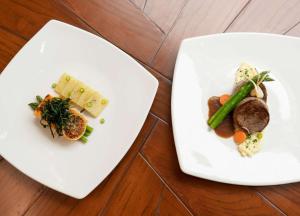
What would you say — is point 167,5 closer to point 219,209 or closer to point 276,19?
point 276,19

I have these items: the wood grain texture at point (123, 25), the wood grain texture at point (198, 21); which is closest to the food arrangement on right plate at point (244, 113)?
the wood grain texture at point (198, 21)

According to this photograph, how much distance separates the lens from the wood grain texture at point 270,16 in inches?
56.9

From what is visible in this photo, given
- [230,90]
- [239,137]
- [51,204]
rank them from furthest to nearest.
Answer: [230,90]
[239,137]
[51,204]

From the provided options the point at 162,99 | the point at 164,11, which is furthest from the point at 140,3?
the point at 162,99

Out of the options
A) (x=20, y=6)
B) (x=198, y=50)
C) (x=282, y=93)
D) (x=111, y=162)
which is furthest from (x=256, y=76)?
(x=20, y=6)

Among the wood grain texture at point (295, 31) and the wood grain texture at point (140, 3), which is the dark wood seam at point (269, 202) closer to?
the wood grain texture at point (295, 31)

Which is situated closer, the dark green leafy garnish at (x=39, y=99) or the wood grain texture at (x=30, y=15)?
the dark green leafy garnish at (x=39, y=99)

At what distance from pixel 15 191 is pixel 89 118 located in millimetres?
412

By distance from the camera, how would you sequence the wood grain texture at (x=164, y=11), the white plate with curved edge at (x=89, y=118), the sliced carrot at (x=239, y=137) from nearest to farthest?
1. the white plate with curved edge at (x=89, y=118)
2. the sliced carrot at (x=239, y=137)
3. the wood grain texture at (x=164, y=11)

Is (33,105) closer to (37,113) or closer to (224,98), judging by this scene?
(37,113)


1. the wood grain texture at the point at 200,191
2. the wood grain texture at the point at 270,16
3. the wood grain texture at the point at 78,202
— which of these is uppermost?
the wood grain texture at the point at 270,16

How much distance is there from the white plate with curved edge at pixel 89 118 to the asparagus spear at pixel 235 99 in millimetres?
310

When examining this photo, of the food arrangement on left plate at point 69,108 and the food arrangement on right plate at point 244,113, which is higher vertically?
the food arrangement on right plate at point 244,113

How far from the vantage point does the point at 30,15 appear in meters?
1.39
